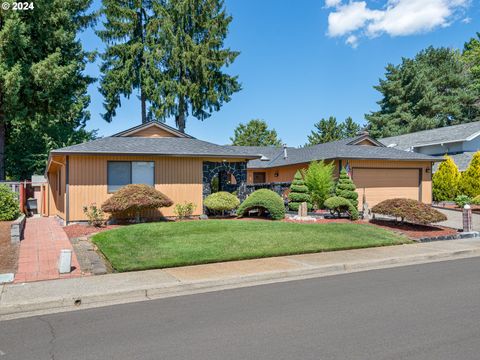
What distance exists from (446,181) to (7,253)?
24.3 meters

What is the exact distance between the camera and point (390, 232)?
44.8 feet

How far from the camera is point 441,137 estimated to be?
102ft

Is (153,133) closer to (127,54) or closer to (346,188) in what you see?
(346,188)

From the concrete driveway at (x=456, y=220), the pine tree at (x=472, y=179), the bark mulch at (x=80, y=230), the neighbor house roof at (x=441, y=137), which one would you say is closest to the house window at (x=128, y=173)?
the bark mulch at (x=80, y=230)

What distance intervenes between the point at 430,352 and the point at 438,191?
78.6 ft

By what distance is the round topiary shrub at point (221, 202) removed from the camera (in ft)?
54.6

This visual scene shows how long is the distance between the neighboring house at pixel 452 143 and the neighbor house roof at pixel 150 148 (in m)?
18.2

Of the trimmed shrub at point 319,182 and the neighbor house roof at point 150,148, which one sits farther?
the trimmed shrub at point 319,182

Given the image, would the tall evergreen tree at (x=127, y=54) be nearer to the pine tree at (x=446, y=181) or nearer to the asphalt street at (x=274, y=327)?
the pine tree at (x=446, y=181)

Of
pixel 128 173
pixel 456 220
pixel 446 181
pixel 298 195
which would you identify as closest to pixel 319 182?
pixel 298 195

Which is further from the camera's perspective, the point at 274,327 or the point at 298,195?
the point at 298,195

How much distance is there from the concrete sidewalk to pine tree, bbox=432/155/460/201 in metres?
15.5

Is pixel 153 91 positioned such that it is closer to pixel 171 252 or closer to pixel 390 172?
pixel 390 172

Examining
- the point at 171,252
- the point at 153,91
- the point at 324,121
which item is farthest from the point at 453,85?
the point at 171,252
